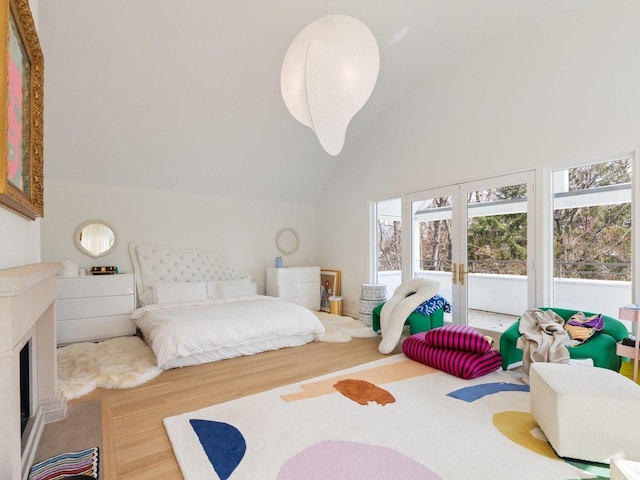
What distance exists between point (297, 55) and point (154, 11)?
84.8 inches

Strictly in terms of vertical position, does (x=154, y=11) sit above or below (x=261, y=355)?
above

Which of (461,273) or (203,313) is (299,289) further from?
(461,273)

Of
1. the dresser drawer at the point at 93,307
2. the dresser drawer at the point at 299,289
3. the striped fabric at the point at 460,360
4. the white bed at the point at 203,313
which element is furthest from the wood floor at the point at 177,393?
the dresser drawer at the point at 299,289

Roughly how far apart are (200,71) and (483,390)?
429 centimetres

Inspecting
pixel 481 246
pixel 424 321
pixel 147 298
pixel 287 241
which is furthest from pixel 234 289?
pixel 481 246

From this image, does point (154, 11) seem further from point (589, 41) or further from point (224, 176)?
point (589, 41)

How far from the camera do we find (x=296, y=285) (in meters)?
6.05

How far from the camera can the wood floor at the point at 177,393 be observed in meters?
1.91

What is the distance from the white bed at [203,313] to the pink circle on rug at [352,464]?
1.84m

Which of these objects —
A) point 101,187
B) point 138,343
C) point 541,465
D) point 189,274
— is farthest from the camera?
point 189,274

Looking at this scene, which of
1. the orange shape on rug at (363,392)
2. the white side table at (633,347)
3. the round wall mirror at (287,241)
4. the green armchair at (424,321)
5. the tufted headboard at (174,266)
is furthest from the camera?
the round wall mirror at (287,241)

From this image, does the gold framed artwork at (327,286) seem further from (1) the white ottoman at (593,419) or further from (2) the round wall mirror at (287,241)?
(1) the white ottoman at (593,419)

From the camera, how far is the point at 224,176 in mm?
5488

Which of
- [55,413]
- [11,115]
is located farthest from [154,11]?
[55,413]
